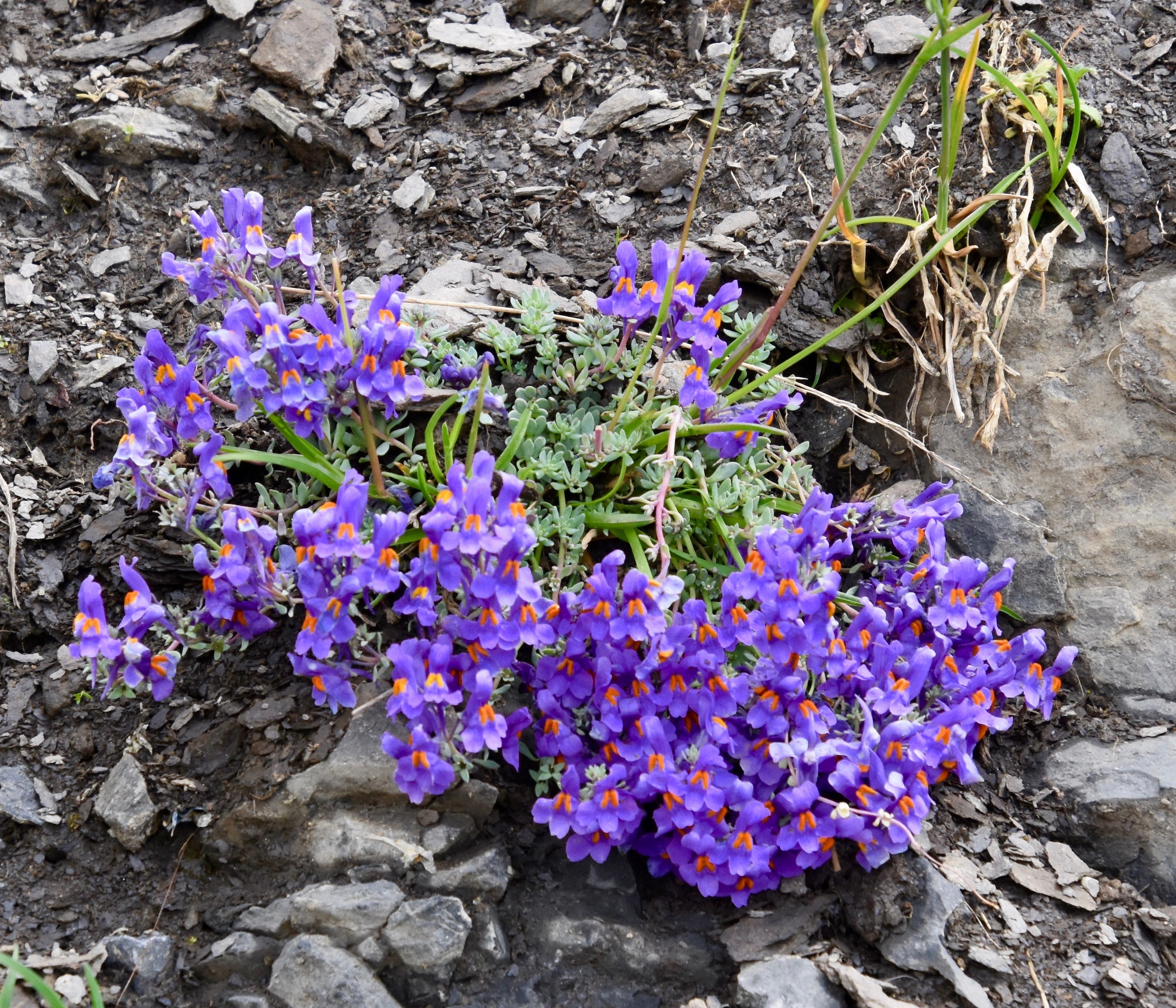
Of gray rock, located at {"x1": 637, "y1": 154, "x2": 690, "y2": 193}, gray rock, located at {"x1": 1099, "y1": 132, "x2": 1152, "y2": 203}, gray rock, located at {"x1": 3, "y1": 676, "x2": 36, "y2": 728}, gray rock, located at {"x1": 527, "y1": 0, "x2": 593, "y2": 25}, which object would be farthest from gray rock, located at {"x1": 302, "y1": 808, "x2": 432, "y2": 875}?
gray rock, located at {"x1": 527, "y1": 0, "x2": 593, "y2": 25}

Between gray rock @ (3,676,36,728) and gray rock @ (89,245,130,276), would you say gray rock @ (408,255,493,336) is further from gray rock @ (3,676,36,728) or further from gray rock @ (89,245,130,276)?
gray rock @ (3,676,36,728)

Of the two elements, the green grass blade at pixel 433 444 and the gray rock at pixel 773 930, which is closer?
the gray rock at pixel 773 930

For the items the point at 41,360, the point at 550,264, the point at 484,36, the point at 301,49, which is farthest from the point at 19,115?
the point at 550,264

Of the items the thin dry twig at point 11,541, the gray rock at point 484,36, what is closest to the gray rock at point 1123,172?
the gray rock at point 484,36

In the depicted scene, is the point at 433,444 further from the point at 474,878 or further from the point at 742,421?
the point at 474,878

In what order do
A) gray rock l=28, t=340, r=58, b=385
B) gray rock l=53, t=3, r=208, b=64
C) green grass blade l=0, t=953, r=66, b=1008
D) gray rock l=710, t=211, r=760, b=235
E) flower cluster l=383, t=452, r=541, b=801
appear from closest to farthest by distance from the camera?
green grass blade l=0, t=953, r=66, b=1008
flower cluster l=383, t=452, r=541, b=801
gray rock l=28, t=340, r=58, b=385
gray rock l=710, t=211, r=760, b=235
gray rock l=53, t=3, r=208, b=64

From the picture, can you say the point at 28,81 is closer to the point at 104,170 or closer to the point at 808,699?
the point at 104,170

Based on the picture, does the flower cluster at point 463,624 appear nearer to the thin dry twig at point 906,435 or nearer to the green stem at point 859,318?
the green stem at point 859,318
